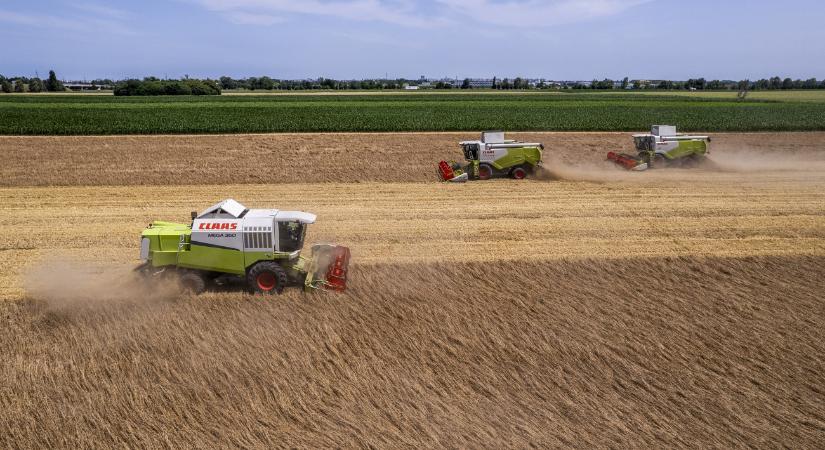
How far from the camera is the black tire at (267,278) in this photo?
12.8 meters

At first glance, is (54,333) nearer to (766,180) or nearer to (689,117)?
(766,180)

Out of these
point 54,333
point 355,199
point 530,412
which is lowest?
point 530,412

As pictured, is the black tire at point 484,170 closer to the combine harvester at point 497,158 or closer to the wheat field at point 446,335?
the combine harvester at point 497,158

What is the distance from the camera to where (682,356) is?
11.3m

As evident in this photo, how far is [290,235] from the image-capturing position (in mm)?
12977

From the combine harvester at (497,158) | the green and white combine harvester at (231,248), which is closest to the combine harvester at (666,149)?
the combine harvester at (497,158)

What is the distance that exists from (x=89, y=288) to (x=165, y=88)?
91.9 metres

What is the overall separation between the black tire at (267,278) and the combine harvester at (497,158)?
1452 centimetres

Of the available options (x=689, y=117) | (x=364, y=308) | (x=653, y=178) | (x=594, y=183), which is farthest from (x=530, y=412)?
(x=689, y=117)

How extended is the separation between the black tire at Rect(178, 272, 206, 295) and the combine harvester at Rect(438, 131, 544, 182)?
15312 mm

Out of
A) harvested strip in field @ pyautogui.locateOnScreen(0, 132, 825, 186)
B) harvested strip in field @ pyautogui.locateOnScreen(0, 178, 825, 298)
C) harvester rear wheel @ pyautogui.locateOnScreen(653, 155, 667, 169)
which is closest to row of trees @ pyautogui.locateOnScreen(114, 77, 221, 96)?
harvested strip in field @ pyautogui.locateOnScreen(0, 132, 825, 186)

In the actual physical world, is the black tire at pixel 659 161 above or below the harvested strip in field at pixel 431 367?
above

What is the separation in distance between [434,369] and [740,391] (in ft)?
17.9

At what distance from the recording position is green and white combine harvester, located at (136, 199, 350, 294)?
12.6 m
